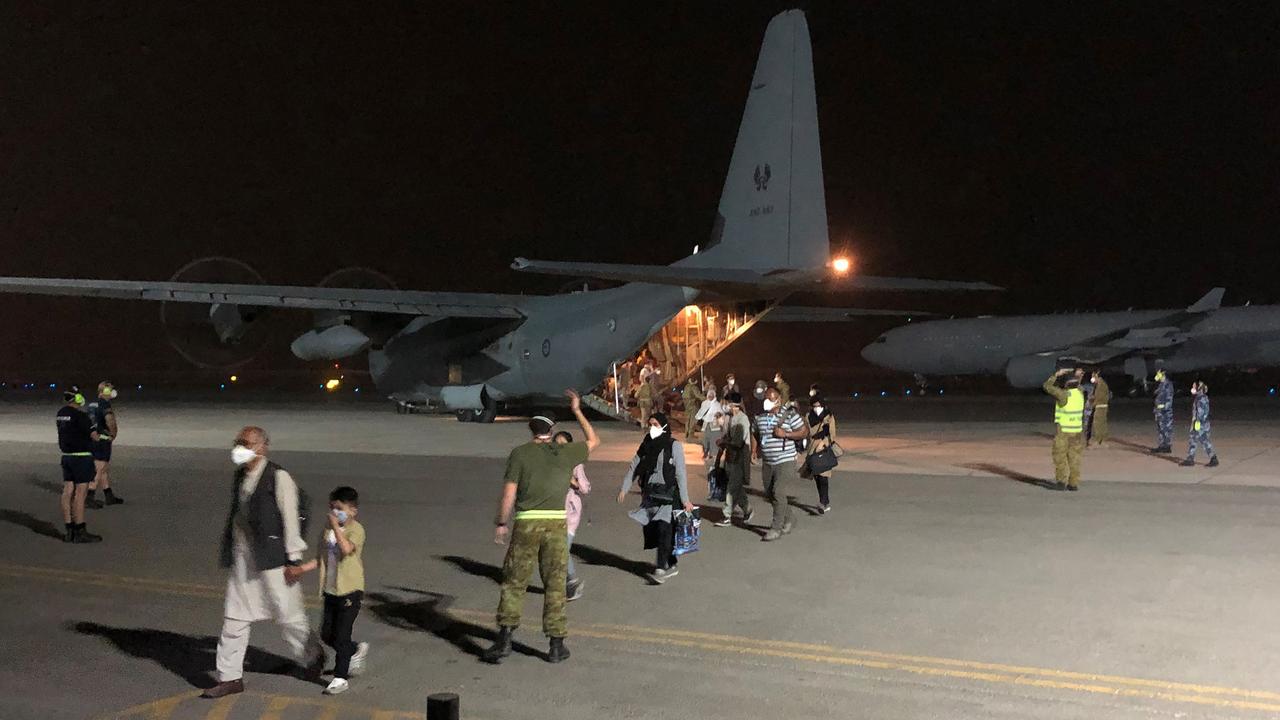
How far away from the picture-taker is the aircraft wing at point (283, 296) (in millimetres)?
24734

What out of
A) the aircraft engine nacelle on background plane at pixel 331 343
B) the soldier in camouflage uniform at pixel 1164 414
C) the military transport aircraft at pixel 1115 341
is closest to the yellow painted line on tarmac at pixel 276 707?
the soldier in camouflage uniform at pixel 1164 414

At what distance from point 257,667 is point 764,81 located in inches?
604

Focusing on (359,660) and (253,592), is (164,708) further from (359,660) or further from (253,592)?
(359,660)

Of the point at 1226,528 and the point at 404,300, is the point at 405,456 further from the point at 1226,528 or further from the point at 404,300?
the point at 1226,528

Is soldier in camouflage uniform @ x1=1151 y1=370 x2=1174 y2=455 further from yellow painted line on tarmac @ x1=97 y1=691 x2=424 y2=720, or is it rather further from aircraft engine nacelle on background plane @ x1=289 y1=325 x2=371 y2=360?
aircraft engine nacelle on background plane @ x1=289 y1=325 x2=371 y2=360

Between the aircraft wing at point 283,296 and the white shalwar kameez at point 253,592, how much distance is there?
65.4 feet

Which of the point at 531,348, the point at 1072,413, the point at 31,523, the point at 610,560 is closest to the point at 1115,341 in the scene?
the point at 531,348

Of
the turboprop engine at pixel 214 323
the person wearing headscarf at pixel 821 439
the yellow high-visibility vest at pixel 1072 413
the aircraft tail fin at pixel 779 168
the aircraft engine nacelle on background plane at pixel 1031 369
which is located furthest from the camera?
the aircraft engine nacelle on background plane at pixel 1031 369

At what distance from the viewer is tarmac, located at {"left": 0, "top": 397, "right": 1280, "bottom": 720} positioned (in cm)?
656

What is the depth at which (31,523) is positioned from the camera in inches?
533

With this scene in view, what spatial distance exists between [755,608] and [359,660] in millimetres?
3286

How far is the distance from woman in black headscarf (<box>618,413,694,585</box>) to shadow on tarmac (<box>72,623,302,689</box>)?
139 inches

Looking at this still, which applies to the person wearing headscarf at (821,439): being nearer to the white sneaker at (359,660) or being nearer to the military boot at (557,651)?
the military boot at (557,651)

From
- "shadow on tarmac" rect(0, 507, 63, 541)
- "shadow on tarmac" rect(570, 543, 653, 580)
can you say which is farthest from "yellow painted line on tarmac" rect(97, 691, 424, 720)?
"shadow on tarmac" rect(0, 507, 63, 541)
